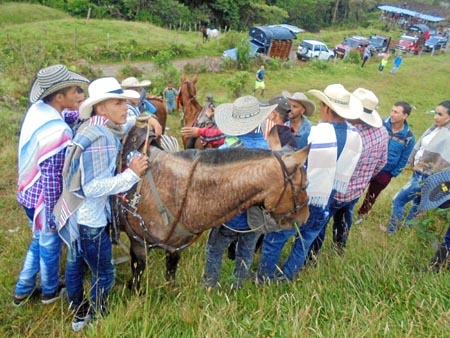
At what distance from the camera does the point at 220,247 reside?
321 cm

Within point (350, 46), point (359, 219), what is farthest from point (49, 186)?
point (350, 46)

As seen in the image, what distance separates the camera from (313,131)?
10.1ft

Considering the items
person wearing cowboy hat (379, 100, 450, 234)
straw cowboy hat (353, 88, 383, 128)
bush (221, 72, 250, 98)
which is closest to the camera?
straw cowboy hat (353, 88, 383, 128)

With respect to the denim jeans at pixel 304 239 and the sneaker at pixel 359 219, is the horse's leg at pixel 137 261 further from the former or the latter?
the sneaker at pixel 359 219

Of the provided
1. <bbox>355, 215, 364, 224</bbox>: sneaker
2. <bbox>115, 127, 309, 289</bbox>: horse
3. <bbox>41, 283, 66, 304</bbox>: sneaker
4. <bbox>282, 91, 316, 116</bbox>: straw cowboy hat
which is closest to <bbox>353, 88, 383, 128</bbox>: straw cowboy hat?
<bbox>282, 91, 316, 116</bbox>: straw cowboy hat

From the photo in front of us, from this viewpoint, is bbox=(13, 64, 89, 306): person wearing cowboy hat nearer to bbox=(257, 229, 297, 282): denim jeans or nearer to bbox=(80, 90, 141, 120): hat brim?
bbox=(80, 90, 141, 120): hat brim

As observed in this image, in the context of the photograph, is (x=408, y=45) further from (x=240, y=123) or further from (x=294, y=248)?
(x=240, y=123)

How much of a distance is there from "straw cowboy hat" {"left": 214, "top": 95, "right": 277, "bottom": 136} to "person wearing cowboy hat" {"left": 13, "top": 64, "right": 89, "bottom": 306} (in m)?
1.23

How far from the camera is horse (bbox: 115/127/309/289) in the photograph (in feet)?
8.43

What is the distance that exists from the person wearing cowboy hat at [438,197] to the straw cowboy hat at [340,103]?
117 cm

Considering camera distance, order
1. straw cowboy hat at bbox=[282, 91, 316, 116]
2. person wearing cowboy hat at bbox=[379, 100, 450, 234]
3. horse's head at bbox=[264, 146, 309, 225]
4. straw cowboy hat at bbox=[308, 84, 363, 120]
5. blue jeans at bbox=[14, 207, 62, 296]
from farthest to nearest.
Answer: straw cowboy hat at bbox=[282, 91, 316, 116]
person wearing cowboy hat at bbox=[379, 100, 450, 234]
straw cowboy hat at bbox=[308, 84, 363, 120]
blue jeans at bbox=[14, 207, 62, 296]
horse's head at bbox=[264, 146, 309, 225]

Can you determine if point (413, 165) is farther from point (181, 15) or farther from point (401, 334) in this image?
point (181, 15)

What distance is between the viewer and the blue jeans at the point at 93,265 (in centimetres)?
277

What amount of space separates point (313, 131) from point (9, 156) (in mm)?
5312
